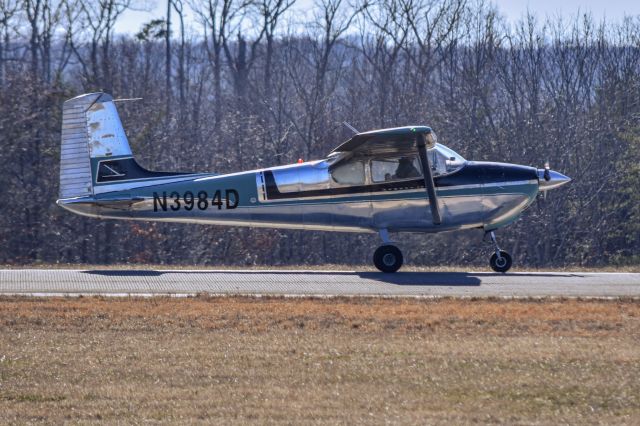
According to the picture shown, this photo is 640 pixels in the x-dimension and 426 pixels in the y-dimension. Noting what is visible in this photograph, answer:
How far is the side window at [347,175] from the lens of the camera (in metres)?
17.3

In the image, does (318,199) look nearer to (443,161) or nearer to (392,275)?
→ (392,275)

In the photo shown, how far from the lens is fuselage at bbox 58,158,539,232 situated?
17.3 meters

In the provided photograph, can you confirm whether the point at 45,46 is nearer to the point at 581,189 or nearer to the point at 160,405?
the point at 581,189

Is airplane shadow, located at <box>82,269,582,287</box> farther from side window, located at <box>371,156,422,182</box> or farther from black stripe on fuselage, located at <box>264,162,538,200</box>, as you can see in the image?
side window, located at <box>371,156,422,182</box>

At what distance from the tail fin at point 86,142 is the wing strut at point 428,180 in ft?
17.6

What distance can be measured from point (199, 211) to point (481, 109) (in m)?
18.4

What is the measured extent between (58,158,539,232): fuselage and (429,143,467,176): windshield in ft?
0.32

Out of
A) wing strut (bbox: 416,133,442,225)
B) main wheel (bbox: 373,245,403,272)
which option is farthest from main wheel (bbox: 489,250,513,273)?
main wheel (bbox: 373,245,403,272)

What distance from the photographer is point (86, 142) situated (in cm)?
1814

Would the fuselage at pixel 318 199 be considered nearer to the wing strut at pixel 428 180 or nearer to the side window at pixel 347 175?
the side window at pixel 347 175

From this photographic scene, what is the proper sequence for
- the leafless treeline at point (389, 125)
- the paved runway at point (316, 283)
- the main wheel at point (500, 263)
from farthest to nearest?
the leafless treeline at point (389, 125) < the main wheel at point (500, 263) < the paved runway at point (316, 283)

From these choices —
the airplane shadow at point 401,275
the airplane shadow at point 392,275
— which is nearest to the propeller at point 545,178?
the airplane shadow at point 401,275

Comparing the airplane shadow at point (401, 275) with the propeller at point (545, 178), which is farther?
the propeller at point (545, 178)

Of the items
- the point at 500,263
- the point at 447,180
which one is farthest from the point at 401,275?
the point at 500,263
